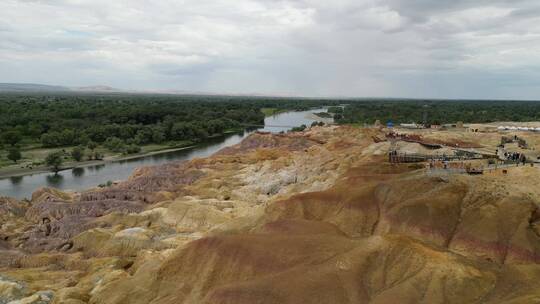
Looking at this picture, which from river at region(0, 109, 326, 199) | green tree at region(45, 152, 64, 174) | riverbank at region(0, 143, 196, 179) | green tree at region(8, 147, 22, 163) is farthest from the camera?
green tree at region(8, 147, 22, 163)

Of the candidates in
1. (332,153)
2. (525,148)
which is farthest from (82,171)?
(525,148)

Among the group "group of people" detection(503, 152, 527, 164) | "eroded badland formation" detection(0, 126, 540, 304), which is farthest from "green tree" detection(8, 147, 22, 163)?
"group of people" detection(503, 152, 527, 164)

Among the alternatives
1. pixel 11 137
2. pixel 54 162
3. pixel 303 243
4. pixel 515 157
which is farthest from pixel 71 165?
pixel 515 157

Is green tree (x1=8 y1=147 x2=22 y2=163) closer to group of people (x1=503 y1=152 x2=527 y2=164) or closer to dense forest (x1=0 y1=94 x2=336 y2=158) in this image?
dense forest (x1=0 y1=94 x2=336 y2=158)

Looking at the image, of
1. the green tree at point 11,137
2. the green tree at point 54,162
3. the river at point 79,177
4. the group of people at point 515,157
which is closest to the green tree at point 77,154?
the river at point 79,177

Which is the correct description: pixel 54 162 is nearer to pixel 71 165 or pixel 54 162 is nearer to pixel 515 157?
pixel 71 165

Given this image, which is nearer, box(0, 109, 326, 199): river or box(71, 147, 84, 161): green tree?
box(0, 109, 326, 199): river
